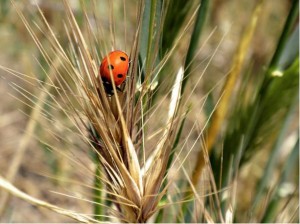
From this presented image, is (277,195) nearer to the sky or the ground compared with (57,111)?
nearer to the ground

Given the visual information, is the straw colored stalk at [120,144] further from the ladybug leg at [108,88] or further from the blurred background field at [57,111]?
the blurred background field at [57,111]

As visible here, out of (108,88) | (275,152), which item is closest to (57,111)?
(275,152)

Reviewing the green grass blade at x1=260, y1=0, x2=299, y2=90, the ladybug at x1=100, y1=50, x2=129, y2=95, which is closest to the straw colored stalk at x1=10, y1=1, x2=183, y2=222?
the ladybug at x1=100, y1=50, x2=129, y2=95

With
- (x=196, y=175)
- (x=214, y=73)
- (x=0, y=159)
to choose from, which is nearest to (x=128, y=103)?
(x=196, y=175)

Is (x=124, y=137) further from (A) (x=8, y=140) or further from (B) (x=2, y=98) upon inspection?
(B) (x=2, y=98)

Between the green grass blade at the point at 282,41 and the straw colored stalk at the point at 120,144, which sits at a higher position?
the green grass blade at the point at 282,41

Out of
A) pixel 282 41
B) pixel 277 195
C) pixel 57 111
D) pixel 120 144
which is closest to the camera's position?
pixel 120 144

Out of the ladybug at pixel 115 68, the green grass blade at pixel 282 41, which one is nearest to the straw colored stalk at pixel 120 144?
the ladybug at pixel 115 68

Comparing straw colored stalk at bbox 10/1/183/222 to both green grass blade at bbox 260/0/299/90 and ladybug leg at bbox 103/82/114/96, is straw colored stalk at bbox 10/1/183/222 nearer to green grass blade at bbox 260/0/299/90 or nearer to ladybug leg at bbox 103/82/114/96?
ladybug leg at bbox 103/82/114/96

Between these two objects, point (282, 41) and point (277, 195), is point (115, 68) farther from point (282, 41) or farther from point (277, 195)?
point (277, 195)
